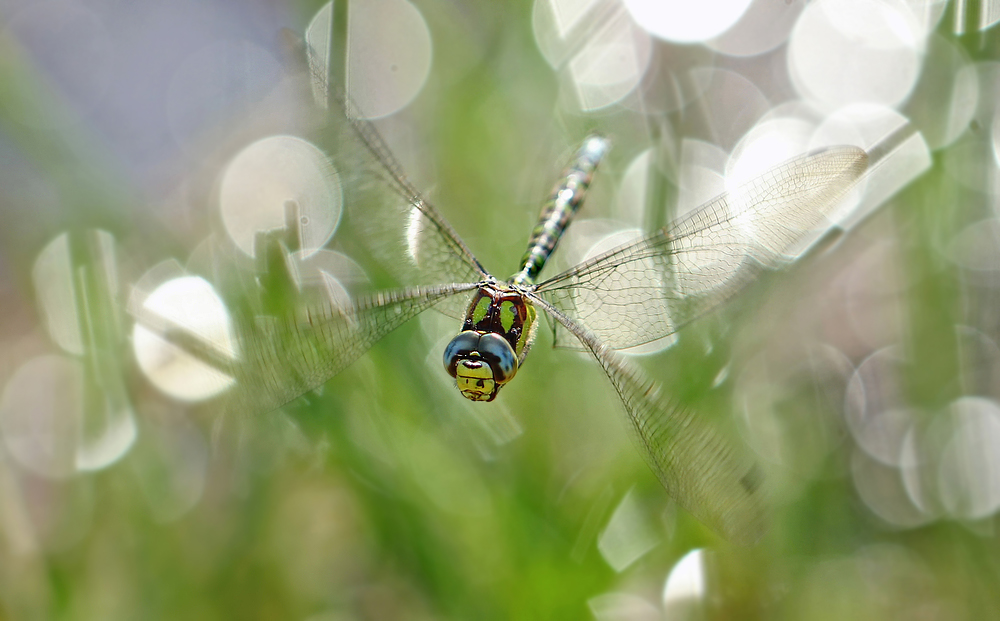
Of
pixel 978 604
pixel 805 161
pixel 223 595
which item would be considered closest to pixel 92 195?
pixel 223 595

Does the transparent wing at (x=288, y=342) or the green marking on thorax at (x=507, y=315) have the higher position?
the transparent wing at (x=288, y=342)

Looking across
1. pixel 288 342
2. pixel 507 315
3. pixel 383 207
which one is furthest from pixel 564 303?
pixel 288 342

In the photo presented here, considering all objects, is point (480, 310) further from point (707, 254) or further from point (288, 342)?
point (707, 254)

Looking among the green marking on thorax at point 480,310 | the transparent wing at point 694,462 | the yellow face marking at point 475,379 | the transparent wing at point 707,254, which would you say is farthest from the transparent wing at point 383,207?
the transparent wing at point 694,462

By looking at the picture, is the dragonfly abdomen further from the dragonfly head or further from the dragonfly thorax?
the dragonfly head

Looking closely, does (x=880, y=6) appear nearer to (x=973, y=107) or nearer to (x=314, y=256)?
(x=973, y=107)

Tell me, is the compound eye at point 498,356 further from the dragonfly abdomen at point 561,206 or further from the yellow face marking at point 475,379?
the dragonfly abdomen at point 561,206
